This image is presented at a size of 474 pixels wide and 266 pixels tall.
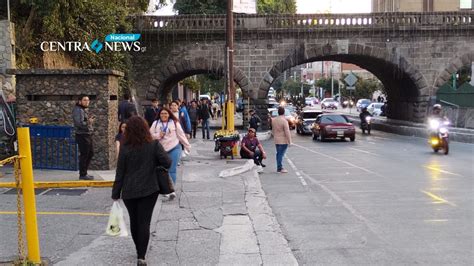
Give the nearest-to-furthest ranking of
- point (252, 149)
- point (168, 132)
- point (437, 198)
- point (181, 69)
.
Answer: point (168, 132), point (437, 198), point (252, 149), point (181, 69)

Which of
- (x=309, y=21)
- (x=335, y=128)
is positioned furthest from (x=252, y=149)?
(x=309, y=21)

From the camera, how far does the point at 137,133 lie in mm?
6016

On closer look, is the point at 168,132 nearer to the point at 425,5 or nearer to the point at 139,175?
the point at 139,175

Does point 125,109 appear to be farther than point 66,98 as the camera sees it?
Yes

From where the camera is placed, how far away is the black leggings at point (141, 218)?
19.7 feet

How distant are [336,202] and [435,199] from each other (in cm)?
177

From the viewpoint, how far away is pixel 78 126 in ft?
36.0

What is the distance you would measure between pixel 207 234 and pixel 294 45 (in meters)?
28.1

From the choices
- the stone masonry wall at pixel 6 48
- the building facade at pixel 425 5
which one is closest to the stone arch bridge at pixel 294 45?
the stone masonry wall at pixel 6 48

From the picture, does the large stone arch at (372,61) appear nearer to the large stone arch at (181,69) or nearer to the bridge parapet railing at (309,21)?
the bridge parapet railing at (309,21)

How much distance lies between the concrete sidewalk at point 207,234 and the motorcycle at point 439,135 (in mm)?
10004

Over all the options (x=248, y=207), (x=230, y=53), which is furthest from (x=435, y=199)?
(x=230, y=53)

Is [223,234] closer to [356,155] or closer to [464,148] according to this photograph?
[356,155]

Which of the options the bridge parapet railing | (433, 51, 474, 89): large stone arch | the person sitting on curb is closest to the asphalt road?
the person sitting on curb
